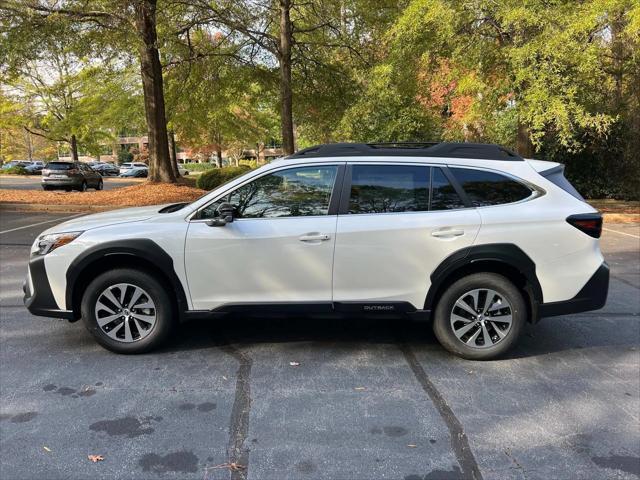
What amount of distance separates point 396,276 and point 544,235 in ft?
4.09

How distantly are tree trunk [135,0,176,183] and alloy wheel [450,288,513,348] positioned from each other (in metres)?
12.6

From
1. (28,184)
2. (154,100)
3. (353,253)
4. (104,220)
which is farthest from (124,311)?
(28,184)

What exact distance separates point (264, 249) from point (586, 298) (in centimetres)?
271

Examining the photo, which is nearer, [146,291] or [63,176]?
[146,291]

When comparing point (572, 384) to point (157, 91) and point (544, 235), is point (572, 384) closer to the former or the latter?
point (544, 235)

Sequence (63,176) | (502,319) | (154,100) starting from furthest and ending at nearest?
(63,176), (154,100), (502,319)

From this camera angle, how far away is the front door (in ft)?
13.5

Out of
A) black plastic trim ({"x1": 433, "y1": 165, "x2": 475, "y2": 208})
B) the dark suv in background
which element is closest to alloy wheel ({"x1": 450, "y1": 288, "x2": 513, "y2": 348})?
black plastic trim ({"x1": 433, "y1": 165, "x2": 475, "y2": 208})

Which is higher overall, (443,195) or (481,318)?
(443,195)

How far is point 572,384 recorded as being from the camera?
152 inches

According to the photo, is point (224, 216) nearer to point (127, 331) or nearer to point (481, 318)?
point (127, 331)

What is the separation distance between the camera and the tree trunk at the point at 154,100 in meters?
14.4

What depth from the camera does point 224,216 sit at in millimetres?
4133

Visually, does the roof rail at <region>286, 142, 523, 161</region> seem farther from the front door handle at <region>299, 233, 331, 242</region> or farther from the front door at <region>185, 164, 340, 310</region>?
the front door handle at <region>299, 233, 331, 242</region>
